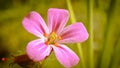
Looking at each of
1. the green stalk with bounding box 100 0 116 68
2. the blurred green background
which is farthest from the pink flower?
the blurred green background

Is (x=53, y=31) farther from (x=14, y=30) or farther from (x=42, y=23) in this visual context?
(x=14, y=30)

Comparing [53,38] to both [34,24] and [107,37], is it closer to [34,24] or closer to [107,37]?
[34,24]

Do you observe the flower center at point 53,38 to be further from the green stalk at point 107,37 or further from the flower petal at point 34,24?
the green stalk at point 107,37

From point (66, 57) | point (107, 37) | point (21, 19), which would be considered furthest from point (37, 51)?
point (21, 19)

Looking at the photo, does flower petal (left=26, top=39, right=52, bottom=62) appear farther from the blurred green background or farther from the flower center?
the blurred green background

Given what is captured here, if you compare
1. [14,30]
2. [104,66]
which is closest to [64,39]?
[104,66]
